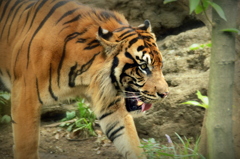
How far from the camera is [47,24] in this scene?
12.3 feet

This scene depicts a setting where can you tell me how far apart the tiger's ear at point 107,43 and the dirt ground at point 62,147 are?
1.81 metres

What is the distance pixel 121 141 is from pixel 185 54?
6.06 feet

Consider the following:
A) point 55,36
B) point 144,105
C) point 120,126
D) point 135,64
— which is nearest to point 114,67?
point 135,64

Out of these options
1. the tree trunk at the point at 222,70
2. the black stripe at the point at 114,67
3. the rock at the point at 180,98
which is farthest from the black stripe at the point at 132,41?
the rock at the point at 180,98

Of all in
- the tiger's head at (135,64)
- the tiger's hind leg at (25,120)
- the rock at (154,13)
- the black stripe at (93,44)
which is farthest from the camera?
the rock at (154,13)

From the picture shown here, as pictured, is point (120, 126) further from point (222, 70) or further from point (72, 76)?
point (222, 70)

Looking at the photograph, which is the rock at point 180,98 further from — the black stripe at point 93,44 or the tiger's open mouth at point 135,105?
the black stripe at point 93,44

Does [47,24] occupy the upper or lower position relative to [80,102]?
upper

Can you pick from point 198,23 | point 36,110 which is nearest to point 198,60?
point 198,23

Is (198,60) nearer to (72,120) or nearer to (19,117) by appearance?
(72,120)

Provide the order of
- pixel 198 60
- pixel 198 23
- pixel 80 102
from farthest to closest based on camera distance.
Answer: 1. pixel 198 23
2. pixel 80 102
3. pixel 198 60

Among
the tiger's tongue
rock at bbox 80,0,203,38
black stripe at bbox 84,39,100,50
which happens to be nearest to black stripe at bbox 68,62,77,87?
black stripe at bbox 84,39,100,50

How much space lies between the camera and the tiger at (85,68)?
3.38 meters

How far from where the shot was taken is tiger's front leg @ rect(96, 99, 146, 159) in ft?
12.9
